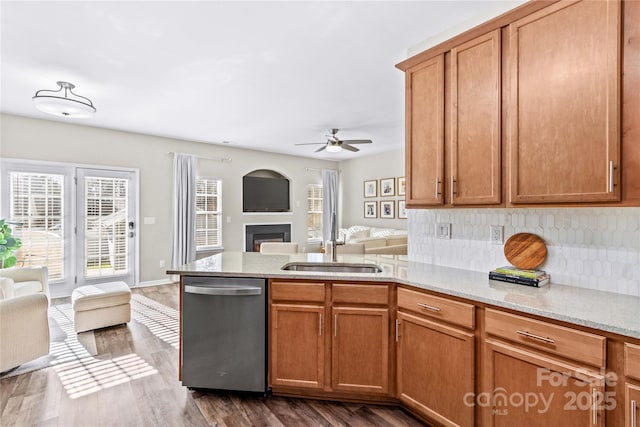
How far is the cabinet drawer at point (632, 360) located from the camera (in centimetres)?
116

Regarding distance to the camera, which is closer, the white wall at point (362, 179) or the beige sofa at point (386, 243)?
the beige sofa at point (386, 243)

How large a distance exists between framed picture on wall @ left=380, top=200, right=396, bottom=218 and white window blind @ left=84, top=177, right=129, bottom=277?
17.0 ft

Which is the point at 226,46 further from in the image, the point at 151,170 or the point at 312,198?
the point at 312,198

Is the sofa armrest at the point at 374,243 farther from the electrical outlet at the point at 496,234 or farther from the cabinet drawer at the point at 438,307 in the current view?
the cabinet drawer at the point at 438,307

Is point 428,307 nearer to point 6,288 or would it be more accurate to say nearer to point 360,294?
point 360,294

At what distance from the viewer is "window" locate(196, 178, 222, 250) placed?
248 inches

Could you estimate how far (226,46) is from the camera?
2.65 meters

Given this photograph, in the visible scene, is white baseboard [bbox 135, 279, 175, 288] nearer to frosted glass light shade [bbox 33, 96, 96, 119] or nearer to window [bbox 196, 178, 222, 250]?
window [bbox 196, 178, 222, 250]

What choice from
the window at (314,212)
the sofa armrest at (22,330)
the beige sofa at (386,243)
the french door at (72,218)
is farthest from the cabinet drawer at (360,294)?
the window at (314,212)

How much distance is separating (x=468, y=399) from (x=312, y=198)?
664 centimetres

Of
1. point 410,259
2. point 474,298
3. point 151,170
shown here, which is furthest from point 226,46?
point 151,170

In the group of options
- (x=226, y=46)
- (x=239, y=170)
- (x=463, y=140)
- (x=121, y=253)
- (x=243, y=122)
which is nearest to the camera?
(x=463, y=140)

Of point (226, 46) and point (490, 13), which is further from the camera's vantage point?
point (226, 46)

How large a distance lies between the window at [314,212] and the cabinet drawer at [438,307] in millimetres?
6073
